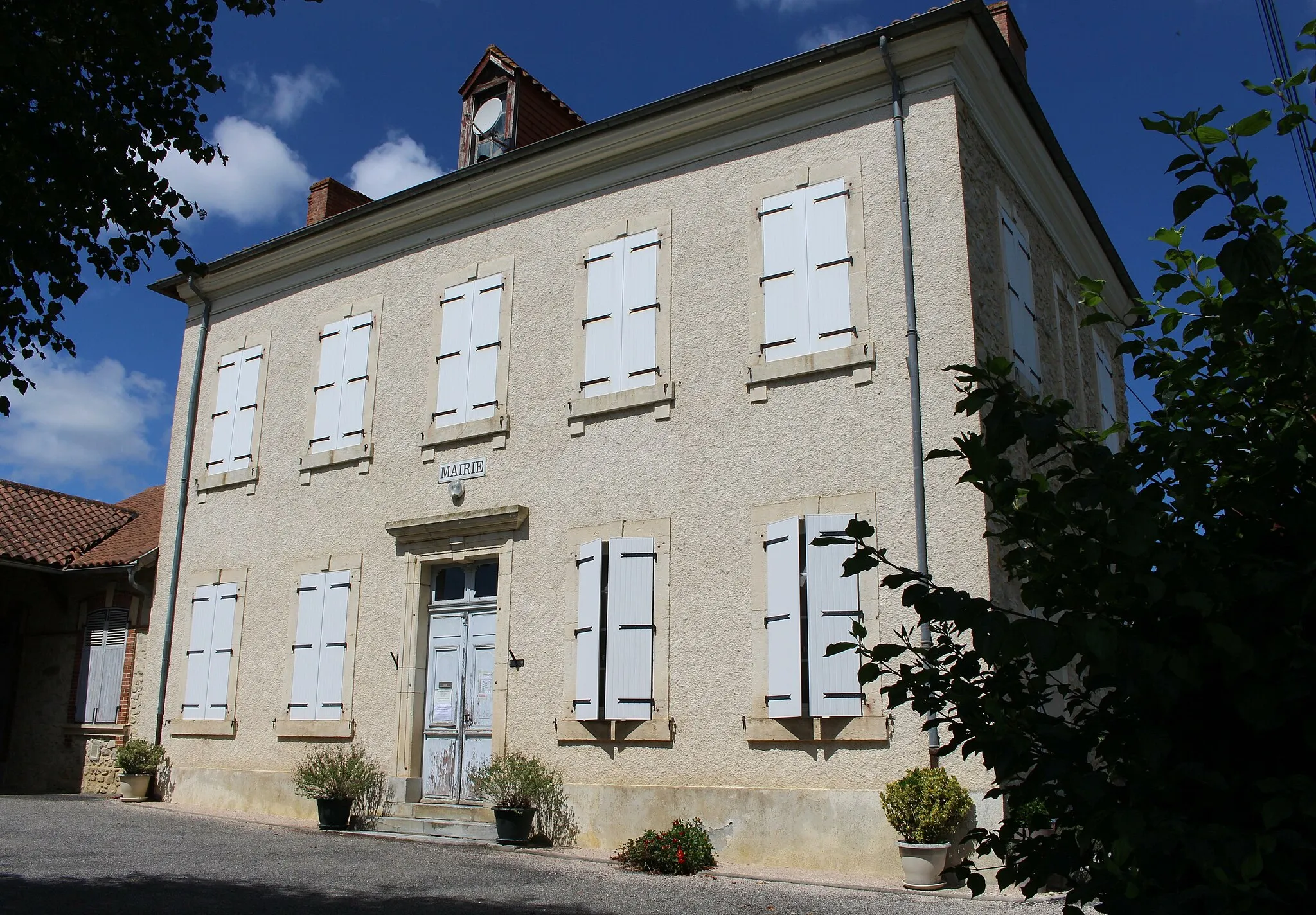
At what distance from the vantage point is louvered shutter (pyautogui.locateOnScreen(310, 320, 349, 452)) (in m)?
11.1

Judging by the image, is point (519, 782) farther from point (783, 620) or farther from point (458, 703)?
point (783, 620)

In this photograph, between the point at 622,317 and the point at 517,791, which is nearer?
the point at 517,791

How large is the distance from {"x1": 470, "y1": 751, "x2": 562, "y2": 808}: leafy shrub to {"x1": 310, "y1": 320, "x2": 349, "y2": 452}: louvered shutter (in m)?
4.02

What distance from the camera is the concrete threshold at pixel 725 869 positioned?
22.1 feet

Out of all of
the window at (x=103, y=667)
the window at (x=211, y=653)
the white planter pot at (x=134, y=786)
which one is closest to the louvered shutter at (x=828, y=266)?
the window at (x=211, y=653)

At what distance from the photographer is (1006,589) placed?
306 inches

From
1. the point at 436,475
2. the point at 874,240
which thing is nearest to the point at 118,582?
the point at 436,475

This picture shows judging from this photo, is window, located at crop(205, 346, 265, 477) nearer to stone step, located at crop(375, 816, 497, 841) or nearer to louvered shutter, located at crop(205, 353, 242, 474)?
louvered shutter, located at crop(205, 353, 242, 474)

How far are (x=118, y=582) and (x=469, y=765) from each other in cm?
617

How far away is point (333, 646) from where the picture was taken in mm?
10383

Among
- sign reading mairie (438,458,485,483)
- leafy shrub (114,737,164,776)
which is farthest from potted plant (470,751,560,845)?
leafy shrub (114,737,164,776)

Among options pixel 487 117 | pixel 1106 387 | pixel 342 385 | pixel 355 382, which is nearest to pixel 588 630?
pixel 355 382

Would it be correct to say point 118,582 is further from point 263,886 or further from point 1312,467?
point 1312,467

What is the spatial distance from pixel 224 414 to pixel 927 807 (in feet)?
29.6
